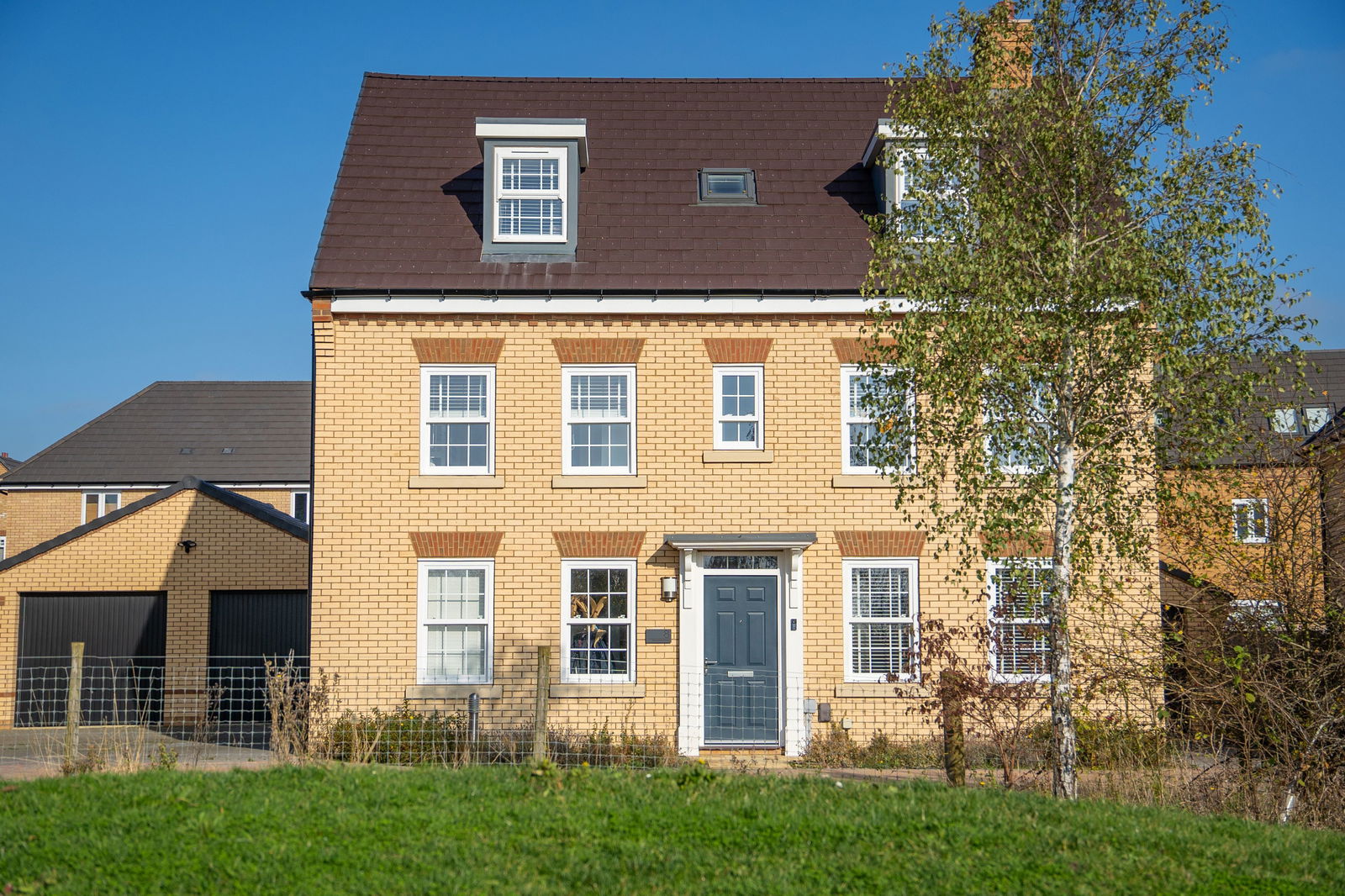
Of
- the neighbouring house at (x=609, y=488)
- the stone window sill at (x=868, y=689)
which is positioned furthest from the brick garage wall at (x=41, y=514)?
the stone window sill at (x=868, y=689)

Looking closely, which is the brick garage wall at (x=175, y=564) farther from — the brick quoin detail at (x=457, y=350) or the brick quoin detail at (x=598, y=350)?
the brick quoin detail at (x=598, y=350)

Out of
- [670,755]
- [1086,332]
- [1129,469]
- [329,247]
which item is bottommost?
[670,755]

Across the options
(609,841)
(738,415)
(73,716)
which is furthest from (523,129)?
(609,841)

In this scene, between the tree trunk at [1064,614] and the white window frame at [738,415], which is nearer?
the tree trunk at [1064,614]

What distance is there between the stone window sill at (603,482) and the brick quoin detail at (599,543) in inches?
24.9

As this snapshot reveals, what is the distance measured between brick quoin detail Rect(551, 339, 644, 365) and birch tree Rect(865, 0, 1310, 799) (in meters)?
5.20

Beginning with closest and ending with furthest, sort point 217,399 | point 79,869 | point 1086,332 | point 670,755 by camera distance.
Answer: point 79,869, point 1086,332, point 670,755, point 217,399

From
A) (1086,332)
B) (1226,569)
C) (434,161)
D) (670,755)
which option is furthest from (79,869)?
(434,161)

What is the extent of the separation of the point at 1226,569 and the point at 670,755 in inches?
271

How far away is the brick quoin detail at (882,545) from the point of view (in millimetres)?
15859

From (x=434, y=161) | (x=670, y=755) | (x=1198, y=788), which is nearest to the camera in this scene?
(x=1198, y=788)

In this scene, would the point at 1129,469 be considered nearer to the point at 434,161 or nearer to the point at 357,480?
the point at 357,480

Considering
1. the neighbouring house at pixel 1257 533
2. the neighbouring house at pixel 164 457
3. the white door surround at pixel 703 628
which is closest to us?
the neighbouring house at pixel 1257 533

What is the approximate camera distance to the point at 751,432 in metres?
16.3
